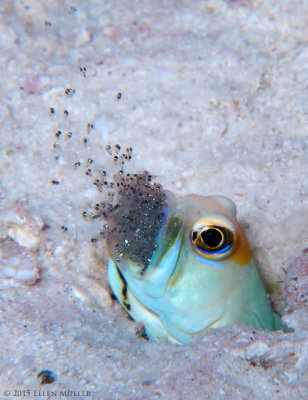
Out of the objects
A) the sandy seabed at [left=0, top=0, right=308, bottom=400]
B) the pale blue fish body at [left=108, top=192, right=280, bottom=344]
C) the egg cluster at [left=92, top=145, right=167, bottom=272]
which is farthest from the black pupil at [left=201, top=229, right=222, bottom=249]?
the sandy seabed at [left=0, top=0, right=308, bottom=400]

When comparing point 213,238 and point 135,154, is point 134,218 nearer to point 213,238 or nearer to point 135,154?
point 213,238

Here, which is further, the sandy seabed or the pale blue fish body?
the pale blue fish body

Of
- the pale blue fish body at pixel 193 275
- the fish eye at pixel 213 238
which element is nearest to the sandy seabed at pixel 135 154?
the pale blue fish body at pixel 193 275

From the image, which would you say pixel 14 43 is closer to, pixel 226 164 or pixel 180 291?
pixel 226 164

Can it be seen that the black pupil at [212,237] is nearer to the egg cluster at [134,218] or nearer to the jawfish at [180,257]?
the jawfish at [180,257]

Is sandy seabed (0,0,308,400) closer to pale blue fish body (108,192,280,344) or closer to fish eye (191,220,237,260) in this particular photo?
pale blue fish body (108,192,280,344)

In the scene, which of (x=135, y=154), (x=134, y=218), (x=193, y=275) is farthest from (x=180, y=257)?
(x=135, y=154)
